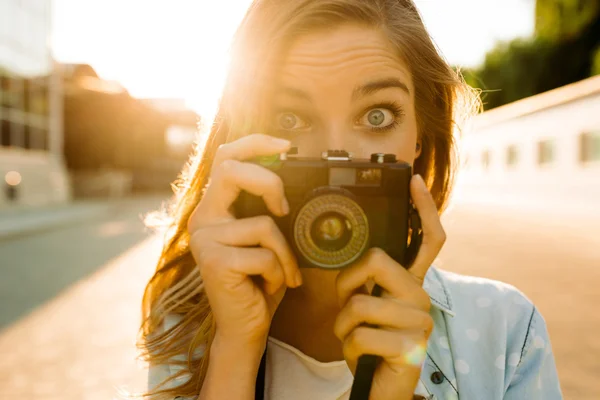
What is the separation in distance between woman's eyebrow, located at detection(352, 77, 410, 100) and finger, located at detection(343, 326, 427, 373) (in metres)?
0.73

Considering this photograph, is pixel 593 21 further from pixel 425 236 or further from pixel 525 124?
pixel 425 236

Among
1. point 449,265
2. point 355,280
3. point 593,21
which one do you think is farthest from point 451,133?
point 593,21

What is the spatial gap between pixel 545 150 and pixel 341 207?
24.0 metres

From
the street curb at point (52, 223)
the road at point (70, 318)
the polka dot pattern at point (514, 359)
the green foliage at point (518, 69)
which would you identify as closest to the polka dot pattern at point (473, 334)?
the polka dot pattern at point (514, 359)

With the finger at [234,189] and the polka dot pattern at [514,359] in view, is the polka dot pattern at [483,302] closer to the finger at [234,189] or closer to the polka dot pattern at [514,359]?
the polka dot pattern at [514,359]

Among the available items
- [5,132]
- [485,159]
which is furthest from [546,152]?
[5,132]

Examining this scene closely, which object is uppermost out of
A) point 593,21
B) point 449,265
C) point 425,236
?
point 593,21

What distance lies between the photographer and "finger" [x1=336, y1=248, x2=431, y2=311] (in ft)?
5.08

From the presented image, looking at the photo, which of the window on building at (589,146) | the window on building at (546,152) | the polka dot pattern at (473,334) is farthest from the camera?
the window on building at (546,152)

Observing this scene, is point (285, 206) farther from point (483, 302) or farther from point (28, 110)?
point (28, 110)

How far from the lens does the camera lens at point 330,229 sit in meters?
1.59

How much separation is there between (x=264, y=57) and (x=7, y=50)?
20379mm

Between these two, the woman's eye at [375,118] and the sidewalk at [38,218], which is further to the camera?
the sidewalk at [38,218]

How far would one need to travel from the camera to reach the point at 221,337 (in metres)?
1.59
